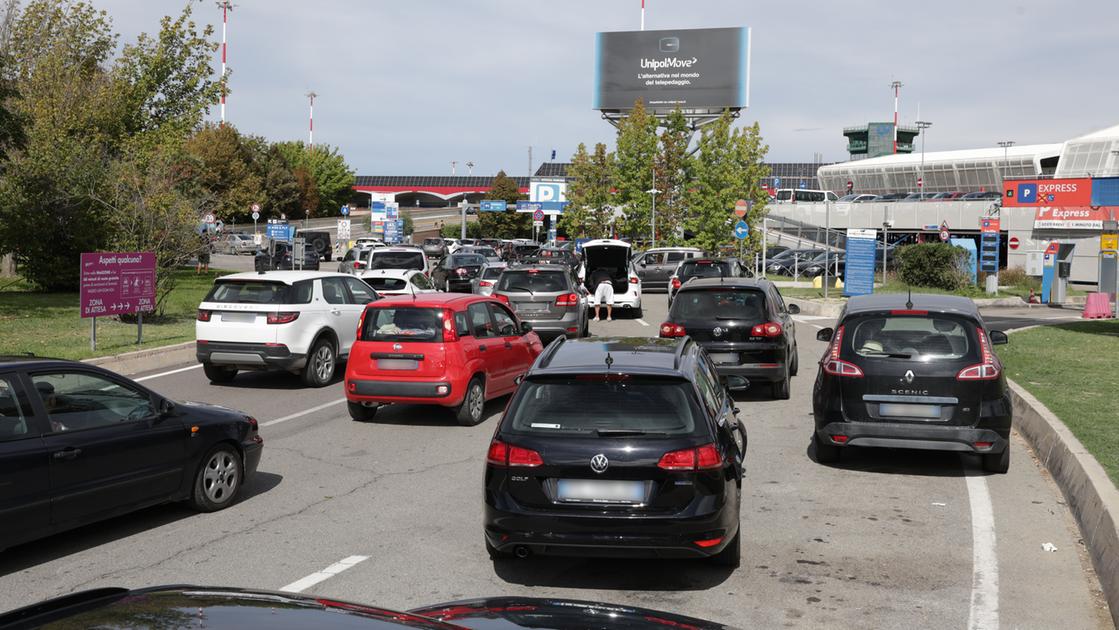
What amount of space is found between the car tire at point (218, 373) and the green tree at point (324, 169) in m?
101

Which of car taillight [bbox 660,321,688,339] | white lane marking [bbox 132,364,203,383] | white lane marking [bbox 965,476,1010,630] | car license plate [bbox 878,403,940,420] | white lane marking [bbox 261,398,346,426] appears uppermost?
car taillight [bbox 660,321,688,339]

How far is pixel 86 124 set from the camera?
33.6m

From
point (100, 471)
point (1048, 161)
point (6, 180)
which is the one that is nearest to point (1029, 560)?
point (100, 471)

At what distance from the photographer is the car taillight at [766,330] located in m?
14.2

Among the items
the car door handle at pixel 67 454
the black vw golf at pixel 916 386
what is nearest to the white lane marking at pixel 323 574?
the car door handle at pixel 67 454

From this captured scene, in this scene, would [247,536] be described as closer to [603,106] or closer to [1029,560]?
[1029,560]

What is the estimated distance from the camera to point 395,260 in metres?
33.2

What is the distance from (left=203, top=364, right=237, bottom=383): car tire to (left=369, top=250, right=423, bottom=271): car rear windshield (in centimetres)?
1707

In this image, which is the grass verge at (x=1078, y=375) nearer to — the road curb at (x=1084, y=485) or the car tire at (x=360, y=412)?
the road curb at (x=1084, y=485)

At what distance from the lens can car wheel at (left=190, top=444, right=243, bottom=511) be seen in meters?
8.34

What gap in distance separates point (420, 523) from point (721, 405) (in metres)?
2.50

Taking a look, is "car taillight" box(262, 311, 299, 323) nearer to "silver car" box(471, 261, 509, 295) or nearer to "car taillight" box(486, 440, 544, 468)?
"car taillight" box(486, 440, 544, 468)

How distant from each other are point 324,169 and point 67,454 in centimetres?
11498

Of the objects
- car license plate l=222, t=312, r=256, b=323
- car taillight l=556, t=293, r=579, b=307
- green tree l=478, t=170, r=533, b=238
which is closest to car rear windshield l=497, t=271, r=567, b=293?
car taillight l=556, t=293, r=579, b=307
